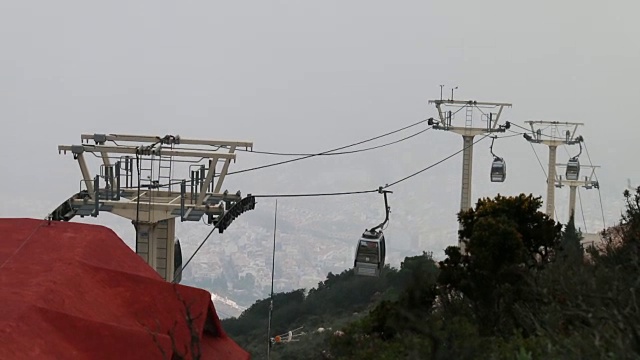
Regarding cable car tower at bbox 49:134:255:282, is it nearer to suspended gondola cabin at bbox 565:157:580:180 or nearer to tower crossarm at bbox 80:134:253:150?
tower crossarm at bbox 80:134:253:150

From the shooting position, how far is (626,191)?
62.3ft

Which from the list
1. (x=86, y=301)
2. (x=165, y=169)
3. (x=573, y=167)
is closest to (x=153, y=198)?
(x=165, y=169)

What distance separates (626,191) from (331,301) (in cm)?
2104

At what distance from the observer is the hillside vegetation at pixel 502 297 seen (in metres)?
10.6

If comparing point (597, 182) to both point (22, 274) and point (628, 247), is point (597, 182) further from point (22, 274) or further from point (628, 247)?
point (22, 274)

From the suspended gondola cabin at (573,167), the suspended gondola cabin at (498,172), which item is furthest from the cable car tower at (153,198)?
the suspended gondola cabin at (573,167)

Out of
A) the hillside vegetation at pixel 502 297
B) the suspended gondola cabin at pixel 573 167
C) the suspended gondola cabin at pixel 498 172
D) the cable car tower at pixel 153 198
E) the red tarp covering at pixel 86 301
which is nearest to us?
the red tarp covering at pixel 86 301

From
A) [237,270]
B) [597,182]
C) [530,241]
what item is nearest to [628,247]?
[530,241]

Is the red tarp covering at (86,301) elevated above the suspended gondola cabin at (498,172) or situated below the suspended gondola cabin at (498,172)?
below

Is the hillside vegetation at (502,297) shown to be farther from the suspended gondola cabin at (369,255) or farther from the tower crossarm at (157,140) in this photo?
the tower crossarm at (157,140)

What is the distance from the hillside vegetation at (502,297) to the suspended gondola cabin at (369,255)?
0.69 m

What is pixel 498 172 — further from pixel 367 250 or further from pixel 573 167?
pixel 367 250

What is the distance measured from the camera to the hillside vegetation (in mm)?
10625

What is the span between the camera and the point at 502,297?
17797 millimetres
